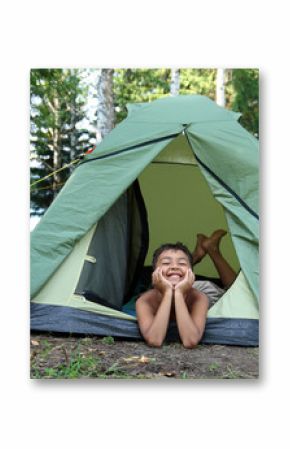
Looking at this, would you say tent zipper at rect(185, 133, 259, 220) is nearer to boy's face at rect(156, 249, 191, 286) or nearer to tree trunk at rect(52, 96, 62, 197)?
boy's face at rect(156, 249, 191, 286)

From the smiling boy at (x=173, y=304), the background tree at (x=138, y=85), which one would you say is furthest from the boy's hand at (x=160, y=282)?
the background tree at (x=138, y=85)

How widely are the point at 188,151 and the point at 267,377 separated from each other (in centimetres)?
155

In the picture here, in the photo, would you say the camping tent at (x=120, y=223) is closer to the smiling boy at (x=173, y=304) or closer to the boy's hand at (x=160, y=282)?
the smiling boy at (x=173, y=304)

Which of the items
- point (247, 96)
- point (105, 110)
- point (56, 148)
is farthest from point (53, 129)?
point (247, 96)

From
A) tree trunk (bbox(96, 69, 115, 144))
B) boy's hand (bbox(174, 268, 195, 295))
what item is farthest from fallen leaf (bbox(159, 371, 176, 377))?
tree trunk (bbox(96, 69, 115, 144))

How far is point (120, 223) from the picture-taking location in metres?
4.12

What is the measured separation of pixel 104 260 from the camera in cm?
389

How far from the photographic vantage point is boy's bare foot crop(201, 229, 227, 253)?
15.1 ft

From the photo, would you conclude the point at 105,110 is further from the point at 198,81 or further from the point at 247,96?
the point at 247,96

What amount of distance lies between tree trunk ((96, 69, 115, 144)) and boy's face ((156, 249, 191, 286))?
1.22 metres

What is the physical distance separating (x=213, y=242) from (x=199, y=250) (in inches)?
4.4
